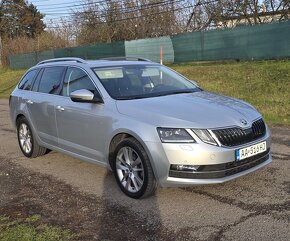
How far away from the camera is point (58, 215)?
182 inches

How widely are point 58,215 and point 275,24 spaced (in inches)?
615

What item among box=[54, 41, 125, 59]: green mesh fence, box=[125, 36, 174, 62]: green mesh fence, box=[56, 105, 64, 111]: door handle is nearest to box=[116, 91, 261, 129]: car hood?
box=[56, 105, 64, 111]: door handle

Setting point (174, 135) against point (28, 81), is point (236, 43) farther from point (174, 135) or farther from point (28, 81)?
point (174, 135)

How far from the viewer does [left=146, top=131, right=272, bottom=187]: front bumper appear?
14.5 feet

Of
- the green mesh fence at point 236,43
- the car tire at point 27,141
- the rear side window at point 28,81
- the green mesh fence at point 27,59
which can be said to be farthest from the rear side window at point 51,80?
the green mesh fence at point 27,59

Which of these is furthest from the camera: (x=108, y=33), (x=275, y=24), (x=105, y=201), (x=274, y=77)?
(x=108, y=33)

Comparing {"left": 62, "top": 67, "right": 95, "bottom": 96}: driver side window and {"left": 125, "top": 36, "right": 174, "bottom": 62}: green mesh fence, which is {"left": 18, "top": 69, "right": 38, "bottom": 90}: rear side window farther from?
{"left": 125, "top": 36, "right": 174, "bottom": 62}: green mesh fence

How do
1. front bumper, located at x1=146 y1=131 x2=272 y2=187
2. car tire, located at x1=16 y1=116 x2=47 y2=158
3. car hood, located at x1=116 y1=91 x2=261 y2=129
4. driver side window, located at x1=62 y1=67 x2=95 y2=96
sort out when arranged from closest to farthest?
front bumper, located at x1=146 y1=131 x2=272 y2=187
car hood, located at x1=116 y1=91 x2=261 y2=129
driver side window, located at x1=62 y1=67 x2=95 y2=96
car tire, located at x1=16 y1=116 x2=47 y2=158

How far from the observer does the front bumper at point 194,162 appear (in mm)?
4422

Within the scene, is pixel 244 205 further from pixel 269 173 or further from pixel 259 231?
pixel 269 173

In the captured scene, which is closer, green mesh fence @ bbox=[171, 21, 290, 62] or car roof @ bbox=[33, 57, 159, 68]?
car roof @ bbox=[33, 57, 159, 68]

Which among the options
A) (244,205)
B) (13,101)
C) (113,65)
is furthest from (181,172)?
(13,101)

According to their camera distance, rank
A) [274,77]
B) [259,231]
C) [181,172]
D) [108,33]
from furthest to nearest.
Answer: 1. [108,33]
2. [274,77]
3. [181,172]
4. [259,231]

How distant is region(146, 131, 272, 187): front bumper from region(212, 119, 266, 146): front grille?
0.07m
